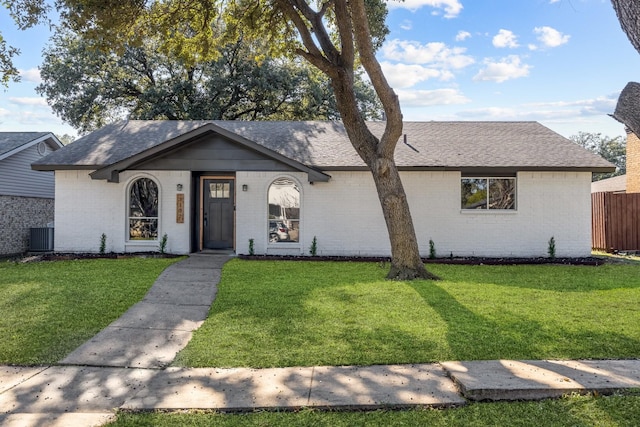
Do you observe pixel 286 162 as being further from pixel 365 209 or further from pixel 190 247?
pixel 190 247

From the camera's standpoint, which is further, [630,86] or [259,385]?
[259,385]

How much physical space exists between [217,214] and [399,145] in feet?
20.6

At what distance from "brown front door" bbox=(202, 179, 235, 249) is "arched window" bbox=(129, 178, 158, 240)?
1.48 m

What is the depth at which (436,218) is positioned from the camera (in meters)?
12.9

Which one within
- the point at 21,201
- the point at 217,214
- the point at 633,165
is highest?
the point at 633,165

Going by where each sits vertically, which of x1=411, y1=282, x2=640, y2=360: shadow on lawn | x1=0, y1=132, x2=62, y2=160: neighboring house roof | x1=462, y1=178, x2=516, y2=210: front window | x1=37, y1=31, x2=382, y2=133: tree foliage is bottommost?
x1=411, y1=282, x2=640, y2=360: shadow on lawn

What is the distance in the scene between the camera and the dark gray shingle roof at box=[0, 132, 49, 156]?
16.2 m

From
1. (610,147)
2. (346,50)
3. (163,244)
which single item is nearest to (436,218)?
(346,50)

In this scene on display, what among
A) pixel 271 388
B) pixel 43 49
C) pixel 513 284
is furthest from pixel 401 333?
pixel 43 49

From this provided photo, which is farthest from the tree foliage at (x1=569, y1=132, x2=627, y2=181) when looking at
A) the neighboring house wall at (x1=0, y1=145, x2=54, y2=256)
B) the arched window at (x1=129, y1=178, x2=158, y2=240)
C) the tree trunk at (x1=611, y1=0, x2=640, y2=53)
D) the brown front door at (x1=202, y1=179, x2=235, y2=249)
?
the tree trunk at (x1=611, y1=0, x2=640, y2=53)

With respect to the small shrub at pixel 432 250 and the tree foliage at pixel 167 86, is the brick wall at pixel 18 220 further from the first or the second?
the small shrub at pixel 432 250

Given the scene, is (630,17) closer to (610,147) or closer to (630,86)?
(630,86)

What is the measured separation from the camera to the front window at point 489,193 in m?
13.0

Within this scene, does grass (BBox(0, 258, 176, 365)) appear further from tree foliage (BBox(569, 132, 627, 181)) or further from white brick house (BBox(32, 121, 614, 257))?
tree foliage (BBox(569, 132, 627, 181))
